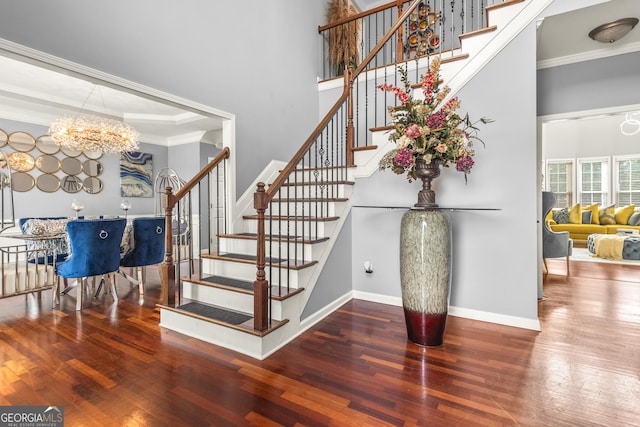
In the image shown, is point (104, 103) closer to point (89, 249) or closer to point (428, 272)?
point (89, 249)

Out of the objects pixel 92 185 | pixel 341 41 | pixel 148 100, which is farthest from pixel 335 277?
pixel 92 185

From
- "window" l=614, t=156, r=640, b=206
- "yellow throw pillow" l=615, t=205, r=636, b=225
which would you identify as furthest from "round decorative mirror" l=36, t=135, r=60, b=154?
"window" l=614, t=156, r=640, b=206

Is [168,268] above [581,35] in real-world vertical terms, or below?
below

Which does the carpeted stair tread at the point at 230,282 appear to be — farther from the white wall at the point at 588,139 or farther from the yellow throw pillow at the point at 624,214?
the yellow throw pillow at the point at 624,214

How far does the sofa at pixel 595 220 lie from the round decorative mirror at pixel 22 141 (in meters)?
10.0

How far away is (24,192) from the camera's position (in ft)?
16.2

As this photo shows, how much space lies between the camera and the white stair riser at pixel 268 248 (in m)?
2.66

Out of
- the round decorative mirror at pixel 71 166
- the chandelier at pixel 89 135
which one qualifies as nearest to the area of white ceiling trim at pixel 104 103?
the chandelier at pixel 89 135

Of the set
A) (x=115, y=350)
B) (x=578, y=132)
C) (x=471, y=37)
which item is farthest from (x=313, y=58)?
(x=578, y=132)

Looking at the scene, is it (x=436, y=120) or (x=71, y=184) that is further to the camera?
(x=71, y=184)

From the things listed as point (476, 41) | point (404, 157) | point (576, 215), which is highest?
point (476, 41)

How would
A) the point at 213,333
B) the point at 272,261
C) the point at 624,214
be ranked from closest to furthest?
the point at 213,333, the point at 272,261, the point at 624,214

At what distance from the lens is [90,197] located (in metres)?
5.79

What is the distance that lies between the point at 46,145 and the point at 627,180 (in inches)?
497
